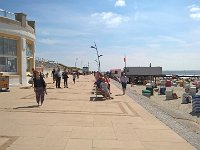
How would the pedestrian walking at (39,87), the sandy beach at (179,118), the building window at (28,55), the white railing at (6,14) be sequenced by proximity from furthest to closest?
the building window at (28,55)
the white railing at (6,14)
the pedestrian walking at (39,87)
the sandy beach at (179,118)

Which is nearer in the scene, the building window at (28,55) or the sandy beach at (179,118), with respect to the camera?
the sandy beach at (179,118)

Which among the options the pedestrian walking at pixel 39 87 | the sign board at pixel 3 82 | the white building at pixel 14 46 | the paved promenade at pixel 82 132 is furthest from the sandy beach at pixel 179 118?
the white building at pixel 14 46

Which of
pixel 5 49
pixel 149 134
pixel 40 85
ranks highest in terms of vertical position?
pixel 5 49

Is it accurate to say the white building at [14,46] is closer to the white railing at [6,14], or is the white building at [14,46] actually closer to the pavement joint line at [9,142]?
the white railing at [6,14]

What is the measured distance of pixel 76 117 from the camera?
12.8 meters

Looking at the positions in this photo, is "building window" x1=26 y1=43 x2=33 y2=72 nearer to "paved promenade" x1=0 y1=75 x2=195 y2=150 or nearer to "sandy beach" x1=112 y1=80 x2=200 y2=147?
"sandy beach" x1=112 y1=80 x2=200 y2=147

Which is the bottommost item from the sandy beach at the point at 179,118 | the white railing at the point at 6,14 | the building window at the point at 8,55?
the sandy beach at the point at 179,118

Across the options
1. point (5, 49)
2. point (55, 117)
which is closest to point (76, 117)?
point (55, 117)

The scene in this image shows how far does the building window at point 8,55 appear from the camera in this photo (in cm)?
2806

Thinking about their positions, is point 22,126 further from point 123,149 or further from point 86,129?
point 123,149

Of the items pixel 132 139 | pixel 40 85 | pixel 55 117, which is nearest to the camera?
pixel 132 139

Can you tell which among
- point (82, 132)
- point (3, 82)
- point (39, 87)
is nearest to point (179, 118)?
point (39, 87)

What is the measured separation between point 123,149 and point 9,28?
71.6ft

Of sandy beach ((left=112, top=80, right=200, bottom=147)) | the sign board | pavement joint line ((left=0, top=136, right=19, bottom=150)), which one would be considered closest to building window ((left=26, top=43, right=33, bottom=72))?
the sign board
